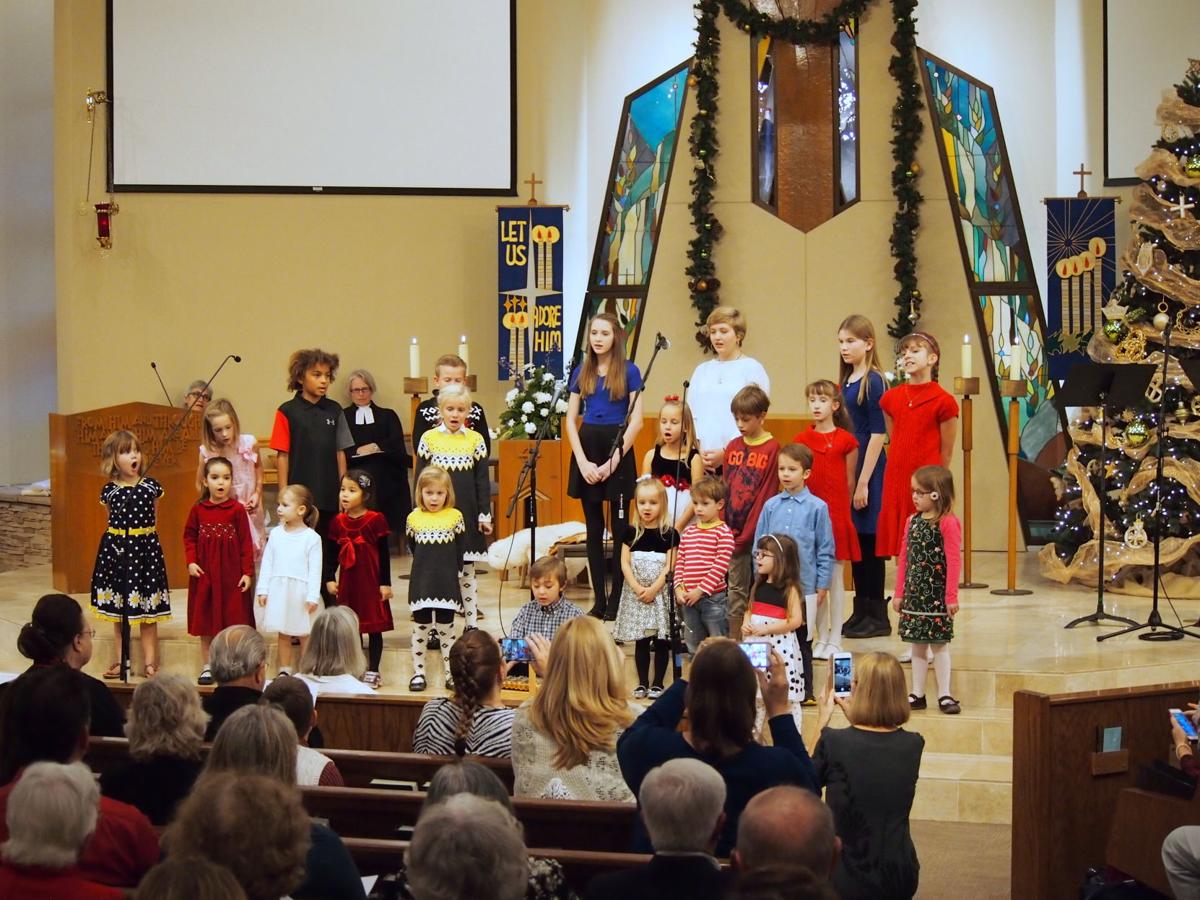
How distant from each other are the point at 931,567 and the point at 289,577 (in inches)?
112

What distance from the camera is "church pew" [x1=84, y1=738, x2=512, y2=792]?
4402 mm

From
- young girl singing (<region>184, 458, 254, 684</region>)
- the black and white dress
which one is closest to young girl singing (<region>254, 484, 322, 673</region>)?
young girl singing (<region>184, 458, 254, 684</region>)

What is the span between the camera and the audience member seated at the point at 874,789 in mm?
4281

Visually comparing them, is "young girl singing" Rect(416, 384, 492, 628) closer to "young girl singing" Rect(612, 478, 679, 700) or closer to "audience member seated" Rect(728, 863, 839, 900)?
"young girl singing" Rect(612, 478, 679, 700)

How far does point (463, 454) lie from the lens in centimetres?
754

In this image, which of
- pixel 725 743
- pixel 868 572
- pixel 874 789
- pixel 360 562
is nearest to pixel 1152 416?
pixel 868 572

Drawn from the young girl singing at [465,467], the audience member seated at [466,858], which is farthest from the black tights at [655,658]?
the audience member seated at [466,858]

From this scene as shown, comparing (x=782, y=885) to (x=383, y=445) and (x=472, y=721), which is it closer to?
(x=472, y=721)

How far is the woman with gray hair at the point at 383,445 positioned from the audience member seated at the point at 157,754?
5699mm

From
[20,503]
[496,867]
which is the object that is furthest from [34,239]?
[496,867]

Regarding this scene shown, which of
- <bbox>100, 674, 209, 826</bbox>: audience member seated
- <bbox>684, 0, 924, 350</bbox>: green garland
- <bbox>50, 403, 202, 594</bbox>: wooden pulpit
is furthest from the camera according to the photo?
<bbox>684, 0, 924, 350</bbox>: green garland

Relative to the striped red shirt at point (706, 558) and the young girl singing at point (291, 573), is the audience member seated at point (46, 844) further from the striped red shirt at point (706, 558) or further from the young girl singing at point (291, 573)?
the young girl singing at point (291, 573)

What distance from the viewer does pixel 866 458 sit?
299 inches

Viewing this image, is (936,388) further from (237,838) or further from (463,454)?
(237,838)
